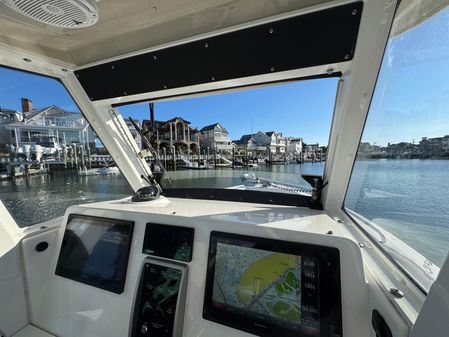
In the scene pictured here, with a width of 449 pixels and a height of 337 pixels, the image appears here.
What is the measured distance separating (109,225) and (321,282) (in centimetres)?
126

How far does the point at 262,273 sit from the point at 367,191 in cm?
88

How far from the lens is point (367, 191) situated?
4.42 feet

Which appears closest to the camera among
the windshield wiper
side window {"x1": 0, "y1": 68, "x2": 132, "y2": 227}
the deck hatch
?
the deck hatch

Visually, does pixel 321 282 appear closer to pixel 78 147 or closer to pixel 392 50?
pixel 392 50

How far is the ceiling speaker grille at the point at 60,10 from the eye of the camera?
2.66 ft

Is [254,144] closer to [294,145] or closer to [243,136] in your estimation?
[243,136]

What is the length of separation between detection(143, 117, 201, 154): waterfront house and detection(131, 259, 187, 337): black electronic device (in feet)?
4.78

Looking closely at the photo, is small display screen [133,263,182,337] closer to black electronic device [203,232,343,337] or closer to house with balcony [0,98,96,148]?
black electronic device [203,232,343,337]

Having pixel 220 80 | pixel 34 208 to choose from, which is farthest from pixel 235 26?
pixel 34 208

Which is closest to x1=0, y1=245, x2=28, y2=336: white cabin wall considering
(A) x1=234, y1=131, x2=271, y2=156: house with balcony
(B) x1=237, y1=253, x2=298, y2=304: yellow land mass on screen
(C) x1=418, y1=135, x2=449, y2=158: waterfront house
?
(B) x1=237, y1=253, x2=298, y2=304: yellow land mass on screen

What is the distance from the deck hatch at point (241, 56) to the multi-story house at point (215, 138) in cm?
83

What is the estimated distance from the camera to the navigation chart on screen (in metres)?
0.92

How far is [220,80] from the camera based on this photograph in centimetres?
146

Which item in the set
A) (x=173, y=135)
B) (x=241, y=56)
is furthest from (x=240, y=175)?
(x=241, y=56)
